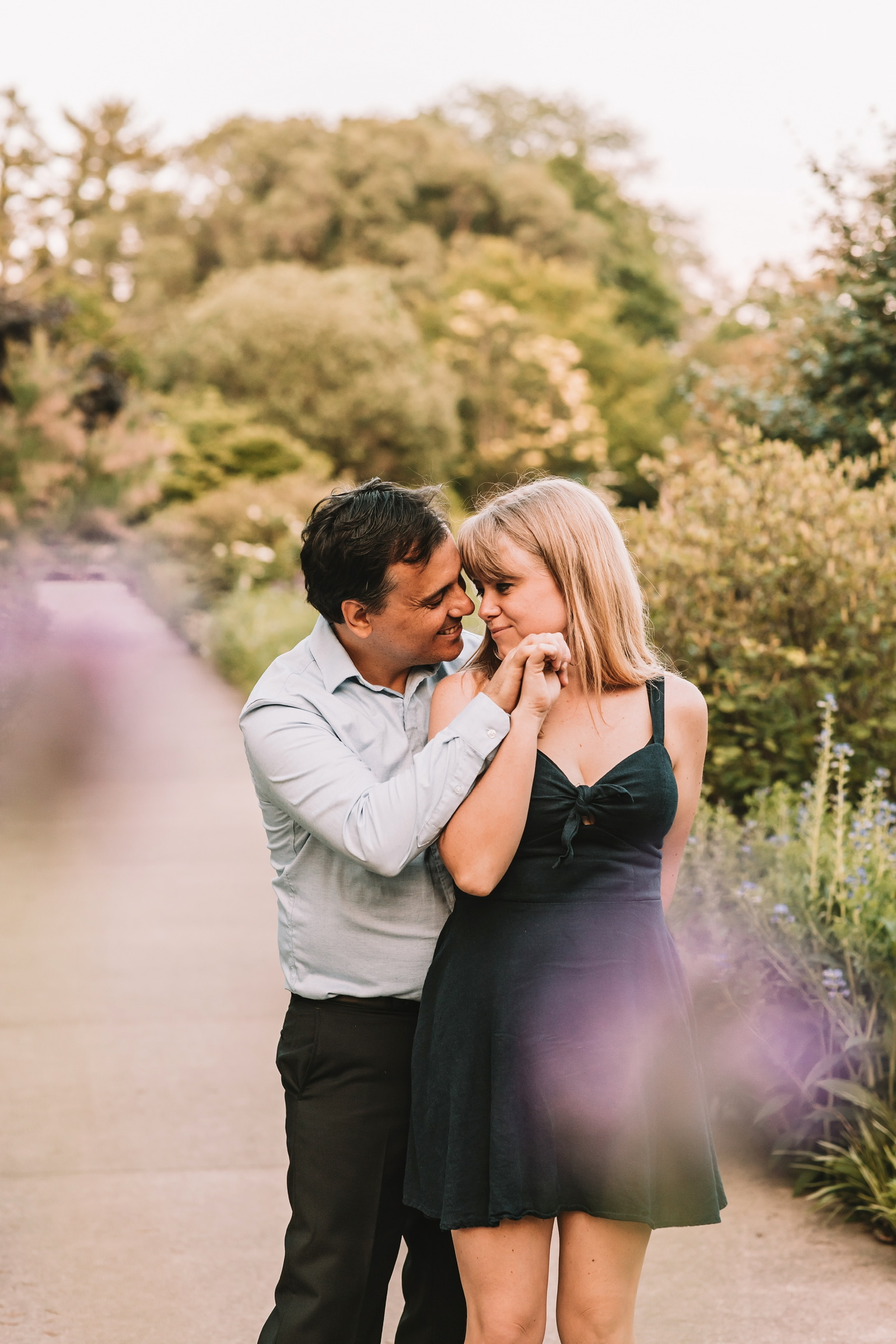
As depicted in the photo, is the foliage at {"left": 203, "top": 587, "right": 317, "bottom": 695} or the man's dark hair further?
the foliage at {"left": 203, "top": 587, "right": 317, "bottom": 695}

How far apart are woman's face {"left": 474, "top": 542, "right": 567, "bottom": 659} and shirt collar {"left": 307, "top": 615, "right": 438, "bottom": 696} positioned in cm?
20

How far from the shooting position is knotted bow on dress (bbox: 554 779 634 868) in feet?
6.69

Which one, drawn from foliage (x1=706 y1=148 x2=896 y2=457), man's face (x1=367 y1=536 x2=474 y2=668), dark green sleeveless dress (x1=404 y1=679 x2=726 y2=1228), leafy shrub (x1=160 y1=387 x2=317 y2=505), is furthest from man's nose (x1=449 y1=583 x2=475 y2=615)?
leafy shrub (x1=160 y1=387 x2=317 y2=505)

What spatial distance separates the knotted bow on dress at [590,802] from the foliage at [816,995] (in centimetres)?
141

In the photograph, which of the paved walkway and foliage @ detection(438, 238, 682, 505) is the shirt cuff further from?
foliage @ detection(438, 238, 682, 505)

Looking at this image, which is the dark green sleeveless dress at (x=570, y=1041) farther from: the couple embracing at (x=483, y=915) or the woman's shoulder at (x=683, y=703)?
the woman's shoulder at (x=683, y=703)

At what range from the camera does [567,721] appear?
2184mm

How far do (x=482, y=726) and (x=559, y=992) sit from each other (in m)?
0.45

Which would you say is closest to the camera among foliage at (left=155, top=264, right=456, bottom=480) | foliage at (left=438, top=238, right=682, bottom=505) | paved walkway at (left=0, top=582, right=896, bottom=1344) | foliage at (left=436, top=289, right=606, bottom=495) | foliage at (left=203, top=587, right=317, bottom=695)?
paved walkway at (left=0, top=582, right=896, bottom=1344)

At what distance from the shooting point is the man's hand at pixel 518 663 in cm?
203

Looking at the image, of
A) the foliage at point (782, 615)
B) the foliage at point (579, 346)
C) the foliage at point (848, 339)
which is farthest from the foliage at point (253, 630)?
the foliage at point (579, 346)

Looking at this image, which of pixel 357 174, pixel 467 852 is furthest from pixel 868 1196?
pixel 357 174

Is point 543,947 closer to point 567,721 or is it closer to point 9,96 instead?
point 567,721

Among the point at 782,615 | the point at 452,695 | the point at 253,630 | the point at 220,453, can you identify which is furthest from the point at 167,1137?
the point at 220,453
